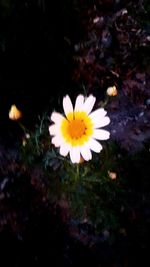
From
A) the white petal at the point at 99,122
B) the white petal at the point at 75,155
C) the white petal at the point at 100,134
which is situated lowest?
the white petal at the point at 75,155

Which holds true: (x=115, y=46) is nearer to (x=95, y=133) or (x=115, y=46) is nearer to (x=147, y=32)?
(x=147, y=32)

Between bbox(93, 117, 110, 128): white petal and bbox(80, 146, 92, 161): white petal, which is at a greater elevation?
bbox(93, 117, 110, 128): white petal

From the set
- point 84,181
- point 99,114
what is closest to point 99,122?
point 99,114

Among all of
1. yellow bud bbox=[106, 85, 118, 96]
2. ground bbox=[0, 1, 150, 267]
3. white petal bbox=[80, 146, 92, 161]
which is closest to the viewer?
white petal bbox=[80, 146, 92, 161]

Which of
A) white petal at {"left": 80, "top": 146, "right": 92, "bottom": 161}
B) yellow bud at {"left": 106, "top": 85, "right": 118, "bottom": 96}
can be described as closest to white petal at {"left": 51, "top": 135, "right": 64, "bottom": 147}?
white petal at {"left": 80, "top": 146, "right": 92, "bottom": 161}

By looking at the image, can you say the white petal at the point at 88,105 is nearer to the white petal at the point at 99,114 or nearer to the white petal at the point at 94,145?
the white petal at the point at 99,114

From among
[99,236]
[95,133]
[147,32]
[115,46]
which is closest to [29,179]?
[99,236]

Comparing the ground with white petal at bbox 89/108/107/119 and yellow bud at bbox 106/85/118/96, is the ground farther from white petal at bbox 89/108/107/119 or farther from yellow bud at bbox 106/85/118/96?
white petal at bbox 89/108/107/119

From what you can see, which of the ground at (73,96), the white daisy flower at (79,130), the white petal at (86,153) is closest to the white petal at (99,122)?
the white daisy flower at (79,130)

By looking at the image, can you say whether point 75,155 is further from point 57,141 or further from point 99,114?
point 99,114
